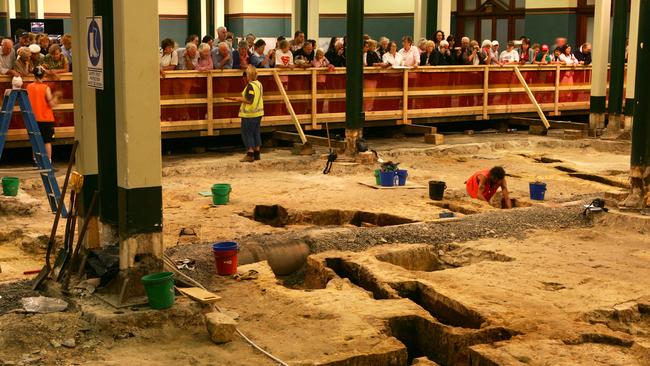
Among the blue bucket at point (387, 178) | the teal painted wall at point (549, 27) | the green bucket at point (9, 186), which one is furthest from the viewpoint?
the teal painted wall at point (549, 27)

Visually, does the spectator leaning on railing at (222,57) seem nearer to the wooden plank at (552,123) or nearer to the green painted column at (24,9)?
the wooden plank at (552,123)

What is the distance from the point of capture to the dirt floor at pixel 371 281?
761 cm

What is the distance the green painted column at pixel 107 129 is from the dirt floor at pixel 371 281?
0.93 m

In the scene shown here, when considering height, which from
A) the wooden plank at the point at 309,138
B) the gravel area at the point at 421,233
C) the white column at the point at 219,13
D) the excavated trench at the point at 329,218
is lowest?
the excavated trench at the point at 329,218

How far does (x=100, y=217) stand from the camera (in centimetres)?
905

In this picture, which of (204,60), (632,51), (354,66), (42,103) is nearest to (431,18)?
(632,51)

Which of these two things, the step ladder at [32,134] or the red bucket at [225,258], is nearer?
the red bucket at [225,258]

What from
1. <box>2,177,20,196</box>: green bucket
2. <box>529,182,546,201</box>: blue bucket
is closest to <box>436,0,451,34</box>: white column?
<box>529,182,546,201</box>: blue bucket

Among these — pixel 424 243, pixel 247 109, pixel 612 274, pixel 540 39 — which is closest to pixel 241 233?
pixel 424 243

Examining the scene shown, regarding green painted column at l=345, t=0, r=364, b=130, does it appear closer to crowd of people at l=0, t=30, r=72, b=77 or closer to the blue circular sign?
crowd of people at l=0, t=30, r=72, b=77

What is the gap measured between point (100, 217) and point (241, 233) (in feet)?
10.5

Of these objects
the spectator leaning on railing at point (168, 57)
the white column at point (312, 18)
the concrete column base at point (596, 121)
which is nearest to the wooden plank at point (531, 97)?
the concrete column base at point (596, 121)

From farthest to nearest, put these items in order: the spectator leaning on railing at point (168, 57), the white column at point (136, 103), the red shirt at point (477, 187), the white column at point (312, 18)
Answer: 1. the white column at point (312, 18)
2. the spectator leaning on railing at point (168, 57)
3. the red shirt at point (477, 187)
4. the white column at point (136, 103)

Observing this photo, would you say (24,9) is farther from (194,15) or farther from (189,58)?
(189,58)
